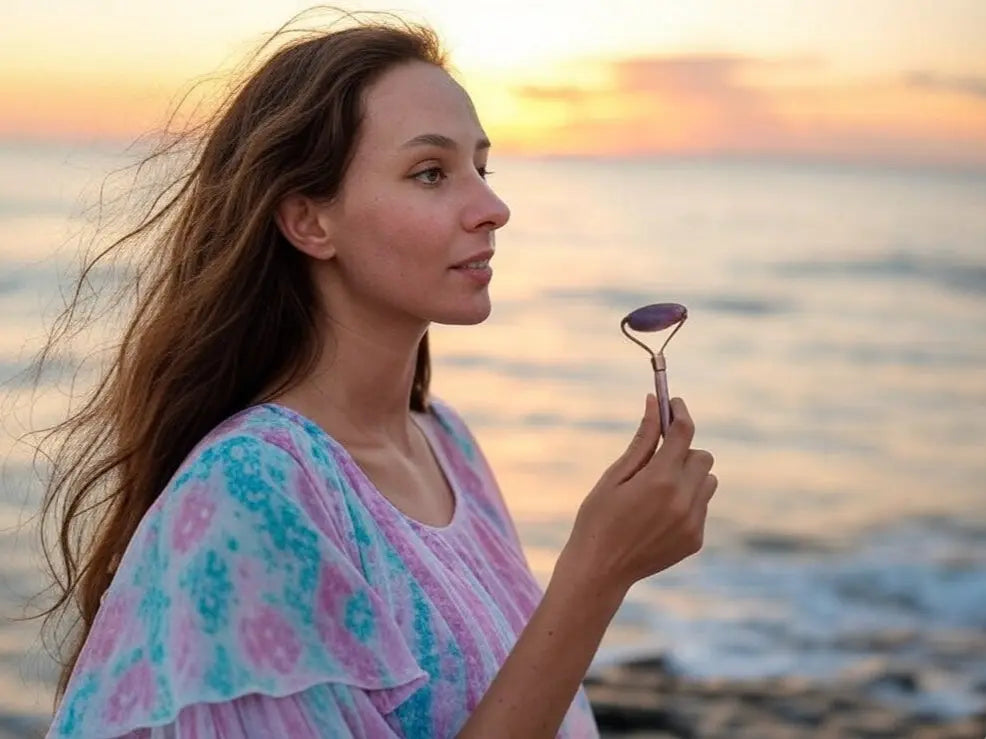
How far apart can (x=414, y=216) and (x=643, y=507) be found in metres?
0.65

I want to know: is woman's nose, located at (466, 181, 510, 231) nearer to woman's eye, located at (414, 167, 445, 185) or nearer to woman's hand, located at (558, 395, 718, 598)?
woman's eye, located at (414, 167, 445, 185)

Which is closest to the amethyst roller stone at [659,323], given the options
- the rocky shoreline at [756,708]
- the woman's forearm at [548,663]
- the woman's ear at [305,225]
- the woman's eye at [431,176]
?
the woman's forearm at [548,663]

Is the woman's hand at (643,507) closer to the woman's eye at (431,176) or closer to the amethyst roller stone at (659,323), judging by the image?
the amethyst roller stone at (659,323)

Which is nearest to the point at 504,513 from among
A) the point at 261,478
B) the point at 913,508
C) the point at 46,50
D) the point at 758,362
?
the point at 261,478

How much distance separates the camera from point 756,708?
22.2ft

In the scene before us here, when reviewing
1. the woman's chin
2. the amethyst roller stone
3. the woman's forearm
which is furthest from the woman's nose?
the woman's forearm

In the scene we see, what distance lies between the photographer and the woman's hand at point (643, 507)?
2439 mm

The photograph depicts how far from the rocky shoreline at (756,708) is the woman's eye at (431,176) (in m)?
4.03

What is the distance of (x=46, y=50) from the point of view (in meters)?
15.1

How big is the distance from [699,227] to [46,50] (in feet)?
40.1

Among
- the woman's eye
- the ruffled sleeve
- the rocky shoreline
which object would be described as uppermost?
the rocky shoreline

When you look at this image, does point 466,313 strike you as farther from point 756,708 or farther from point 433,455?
point 756,708

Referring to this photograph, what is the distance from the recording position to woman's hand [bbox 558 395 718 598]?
2.44 meters

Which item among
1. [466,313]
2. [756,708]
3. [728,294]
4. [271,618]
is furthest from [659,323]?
[728,294]
